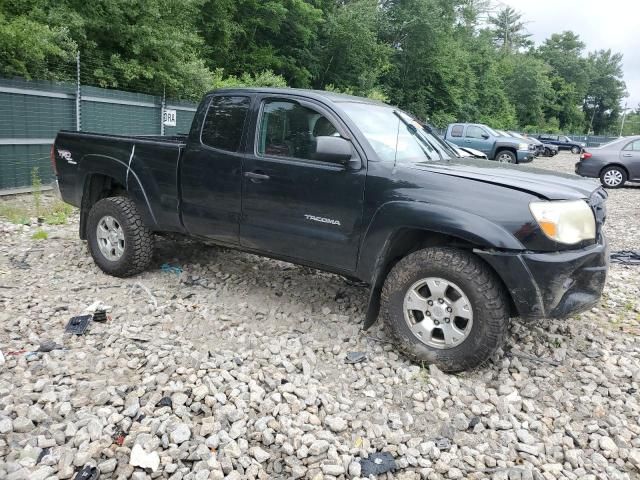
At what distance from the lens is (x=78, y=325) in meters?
3.97

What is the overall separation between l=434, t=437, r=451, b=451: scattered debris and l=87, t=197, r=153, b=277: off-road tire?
3189 millimetres

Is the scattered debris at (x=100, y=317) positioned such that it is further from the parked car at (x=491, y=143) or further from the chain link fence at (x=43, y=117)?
the parked car at (x=491, y=143)

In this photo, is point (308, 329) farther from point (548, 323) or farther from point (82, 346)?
point (548, 323)

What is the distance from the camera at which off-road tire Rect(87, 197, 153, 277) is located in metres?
4.82

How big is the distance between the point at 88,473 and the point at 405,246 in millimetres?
2338

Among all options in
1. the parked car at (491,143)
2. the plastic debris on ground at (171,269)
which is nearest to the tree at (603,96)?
the parked car at (491,143)

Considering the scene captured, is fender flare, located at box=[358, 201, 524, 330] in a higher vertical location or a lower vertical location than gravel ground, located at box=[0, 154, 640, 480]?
higher

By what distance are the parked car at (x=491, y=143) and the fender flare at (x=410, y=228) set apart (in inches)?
655

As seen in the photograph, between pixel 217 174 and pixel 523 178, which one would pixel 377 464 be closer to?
pixel 523 178

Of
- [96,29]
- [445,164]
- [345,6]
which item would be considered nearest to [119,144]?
[445,164]

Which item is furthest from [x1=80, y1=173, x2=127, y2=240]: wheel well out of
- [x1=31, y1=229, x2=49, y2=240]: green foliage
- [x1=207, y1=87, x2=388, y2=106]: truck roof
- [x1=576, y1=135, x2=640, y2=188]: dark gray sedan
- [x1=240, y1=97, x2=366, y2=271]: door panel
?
[x1=576, y1=135, x2=640, y2=188]: dark gray sedan

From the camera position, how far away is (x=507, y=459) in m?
2.78

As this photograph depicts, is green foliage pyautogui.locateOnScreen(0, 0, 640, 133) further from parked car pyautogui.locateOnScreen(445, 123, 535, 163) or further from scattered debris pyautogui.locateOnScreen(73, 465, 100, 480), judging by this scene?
scattered debris pyautogui.locateOnScreen(73, 465, 100, 480)

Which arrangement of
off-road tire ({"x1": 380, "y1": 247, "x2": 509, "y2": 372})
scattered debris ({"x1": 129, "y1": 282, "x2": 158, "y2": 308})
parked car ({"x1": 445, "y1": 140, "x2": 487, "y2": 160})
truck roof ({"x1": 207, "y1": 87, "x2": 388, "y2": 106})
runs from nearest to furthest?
off-road tire ({"x1": 380, "y1": 247, "x2": 509, "y2": 372}) → truck roof ({"x1": 207, "y1": 87, "x2": 388, "y2": 106}) → scattered debris ({"x1": 129, "y1": 282, "x2": 158, "y2": 308}) → parked car ({"x1": 445, "y1": 140, "x2": 487, "y2": 160})
